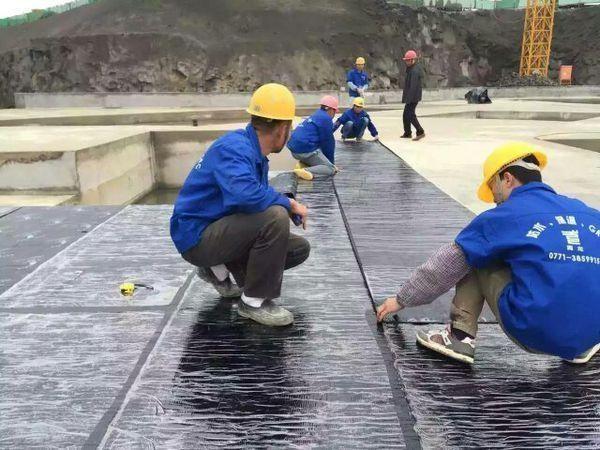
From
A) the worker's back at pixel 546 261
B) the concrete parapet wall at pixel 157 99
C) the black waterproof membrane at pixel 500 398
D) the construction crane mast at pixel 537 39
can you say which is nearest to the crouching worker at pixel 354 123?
the black waterproof membrane at pixel 500 398

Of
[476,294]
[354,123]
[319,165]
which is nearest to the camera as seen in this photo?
[476,294]

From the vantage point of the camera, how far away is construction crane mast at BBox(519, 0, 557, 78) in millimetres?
38419

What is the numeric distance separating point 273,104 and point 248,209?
54 cm

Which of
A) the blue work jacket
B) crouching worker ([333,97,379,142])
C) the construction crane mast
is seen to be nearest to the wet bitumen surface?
the blue work jacket

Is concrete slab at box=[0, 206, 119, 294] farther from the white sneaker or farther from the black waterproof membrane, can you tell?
the white sneaker

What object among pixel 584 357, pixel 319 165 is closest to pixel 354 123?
pixel 319 165

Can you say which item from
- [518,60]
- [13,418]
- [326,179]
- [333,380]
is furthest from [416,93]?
[518,60]

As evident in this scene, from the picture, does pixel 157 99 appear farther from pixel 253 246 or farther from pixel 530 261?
pixel 530 261

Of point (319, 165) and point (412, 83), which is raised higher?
point (412, 83)

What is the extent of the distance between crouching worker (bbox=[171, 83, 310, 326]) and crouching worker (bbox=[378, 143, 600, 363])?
819 mm

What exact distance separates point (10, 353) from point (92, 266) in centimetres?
130

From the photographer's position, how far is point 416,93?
33.3ft

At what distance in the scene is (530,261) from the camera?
1958 millimetres

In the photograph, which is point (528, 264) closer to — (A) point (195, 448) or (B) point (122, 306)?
(A) point (195, 448)
